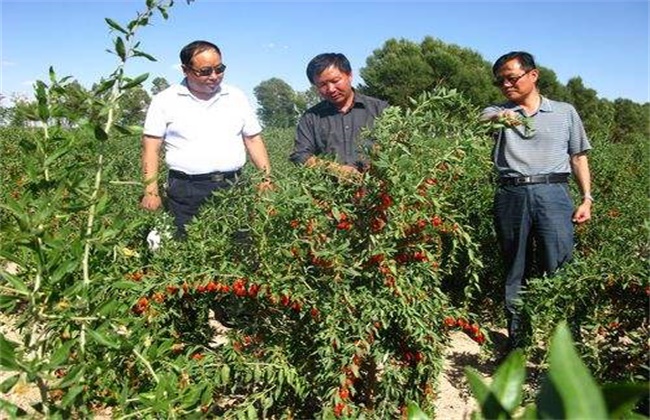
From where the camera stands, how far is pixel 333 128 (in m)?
3.30

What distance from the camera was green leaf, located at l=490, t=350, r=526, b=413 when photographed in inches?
26.0

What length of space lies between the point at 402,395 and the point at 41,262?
155cm

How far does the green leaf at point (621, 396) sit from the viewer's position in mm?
529

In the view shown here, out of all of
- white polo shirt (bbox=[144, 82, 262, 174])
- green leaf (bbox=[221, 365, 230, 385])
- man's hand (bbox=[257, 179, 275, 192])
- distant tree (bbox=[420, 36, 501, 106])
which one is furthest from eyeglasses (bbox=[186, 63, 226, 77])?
distant tree (bbox=[420, 36, 501, 106])

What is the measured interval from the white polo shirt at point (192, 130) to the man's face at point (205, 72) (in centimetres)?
7

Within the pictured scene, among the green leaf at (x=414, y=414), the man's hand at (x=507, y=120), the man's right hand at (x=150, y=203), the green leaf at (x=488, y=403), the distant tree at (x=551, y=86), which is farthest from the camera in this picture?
the distant tree at (x=551, y=86)

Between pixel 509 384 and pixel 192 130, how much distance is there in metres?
2.90

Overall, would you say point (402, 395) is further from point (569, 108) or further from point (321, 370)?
point (569, 108)

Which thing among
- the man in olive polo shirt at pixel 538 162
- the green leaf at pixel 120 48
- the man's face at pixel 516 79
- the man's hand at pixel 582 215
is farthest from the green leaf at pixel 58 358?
the man's hand at pixel 582 215

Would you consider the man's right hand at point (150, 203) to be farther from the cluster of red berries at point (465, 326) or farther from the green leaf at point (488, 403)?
the green leaf at point (488, 403)

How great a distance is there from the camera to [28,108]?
123cm

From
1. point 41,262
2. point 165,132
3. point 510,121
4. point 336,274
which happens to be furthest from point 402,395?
point 165,132

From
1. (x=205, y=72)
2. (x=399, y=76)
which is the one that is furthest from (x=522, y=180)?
(x=399, y=76)

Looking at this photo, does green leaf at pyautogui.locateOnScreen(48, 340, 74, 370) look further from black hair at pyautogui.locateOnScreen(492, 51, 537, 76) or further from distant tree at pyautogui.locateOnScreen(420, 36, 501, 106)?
distant tree at pyautogui.locateOnScreen(420, 36, 501, 106)
